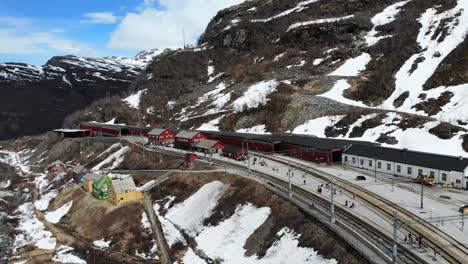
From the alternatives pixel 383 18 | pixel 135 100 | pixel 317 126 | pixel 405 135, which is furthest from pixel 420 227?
pixel 135 100

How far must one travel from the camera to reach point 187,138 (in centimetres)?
10456

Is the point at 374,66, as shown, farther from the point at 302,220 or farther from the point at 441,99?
the point at 302,220

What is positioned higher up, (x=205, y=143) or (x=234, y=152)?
(x=205, y=143)

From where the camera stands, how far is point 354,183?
63.8 m

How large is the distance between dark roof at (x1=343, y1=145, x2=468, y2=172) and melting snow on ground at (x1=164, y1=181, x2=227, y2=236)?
2564 centimetres

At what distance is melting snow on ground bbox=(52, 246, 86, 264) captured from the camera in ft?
200

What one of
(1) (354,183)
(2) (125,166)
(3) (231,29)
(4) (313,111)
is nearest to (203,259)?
(1) (354,183)

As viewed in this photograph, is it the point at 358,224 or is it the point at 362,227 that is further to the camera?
the point at 358,224

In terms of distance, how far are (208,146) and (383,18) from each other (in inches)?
3517

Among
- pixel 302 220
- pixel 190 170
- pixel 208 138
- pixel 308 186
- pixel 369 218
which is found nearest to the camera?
pixel 369 218

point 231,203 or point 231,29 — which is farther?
point 231,29

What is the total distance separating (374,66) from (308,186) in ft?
239

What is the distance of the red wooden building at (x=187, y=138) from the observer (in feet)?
339

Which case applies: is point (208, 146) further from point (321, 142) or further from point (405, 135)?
point (405, 135)
